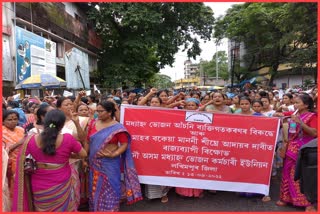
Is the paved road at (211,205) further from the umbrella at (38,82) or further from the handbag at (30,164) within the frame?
the umbrella at (38,82)

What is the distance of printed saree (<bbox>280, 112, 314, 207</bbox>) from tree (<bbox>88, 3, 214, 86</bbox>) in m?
16.5

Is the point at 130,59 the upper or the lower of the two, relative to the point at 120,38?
lower

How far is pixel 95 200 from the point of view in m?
3.50

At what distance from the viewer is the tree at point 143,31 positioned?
19797mm

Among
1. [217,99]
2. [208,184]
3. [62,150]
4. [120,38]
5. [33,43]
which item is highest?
[120,38]

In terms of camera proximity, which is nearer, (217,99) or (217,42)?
(217,99)

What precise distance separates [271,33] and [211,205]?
72.9 ft

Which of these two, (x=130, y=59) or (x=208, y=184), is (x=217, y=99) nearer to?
(x=208, y=184)

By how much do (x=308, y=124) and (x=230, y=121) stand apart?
895 mm

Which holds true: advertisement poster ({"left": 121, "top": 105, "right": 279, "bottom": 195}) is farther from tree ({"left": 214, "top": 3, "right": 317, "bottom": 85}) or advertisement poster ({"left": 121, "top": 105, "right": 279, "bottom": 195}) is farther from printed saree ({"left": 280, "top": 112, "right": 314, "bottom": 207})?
tree ({"left": 214, "top": 3, "right": 317, "bottom": 85})

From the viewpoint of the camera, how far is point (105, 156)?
3.41m

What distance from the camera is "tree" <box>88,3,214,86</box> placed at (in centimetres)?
1980

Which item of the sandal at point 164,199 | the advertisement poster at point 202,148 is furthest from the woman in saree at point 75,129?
the sandal at point 164,199

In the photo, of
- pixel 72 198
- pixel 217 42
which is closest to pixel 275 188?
pixel 72 198
